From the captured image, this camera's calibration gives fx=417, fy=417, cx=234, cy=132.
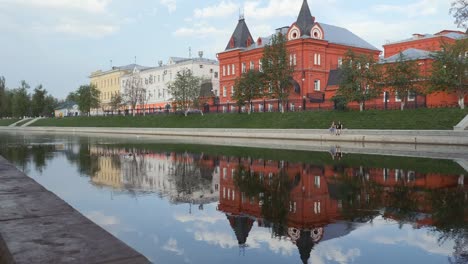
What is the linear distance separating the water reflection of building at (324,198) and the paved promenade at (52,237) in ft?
10.3

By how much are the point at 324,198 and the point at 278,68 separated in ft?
150

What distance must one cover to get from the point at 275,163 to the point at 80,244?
17.0 m

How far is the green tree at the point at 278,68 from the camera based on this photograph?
5644cm

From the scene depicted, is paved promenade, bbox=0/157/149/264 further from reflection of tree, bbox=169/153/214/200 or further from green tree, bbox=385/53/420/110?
green tree, bbox=385/53/420/110

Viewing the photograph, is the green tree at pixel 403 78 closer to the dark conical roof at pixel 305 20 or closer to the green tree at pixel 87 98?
the dark conical roof at pixel 305 20

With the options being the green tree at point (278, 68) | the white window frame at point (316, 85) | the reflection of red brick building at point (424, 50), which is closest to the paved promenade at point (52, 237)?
the reflection of red brick building at point (424, 50)

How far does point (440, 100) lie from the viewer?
163 feet

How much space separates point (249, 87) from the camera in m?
58.9

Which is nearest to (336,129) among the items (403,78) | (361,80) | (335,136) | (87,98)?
(335,136)

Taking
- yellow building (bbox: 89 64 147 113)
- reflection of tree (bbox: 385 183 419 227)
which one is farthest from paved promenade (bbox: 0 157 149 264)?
yellow building (bbox: 89 64 147 113)

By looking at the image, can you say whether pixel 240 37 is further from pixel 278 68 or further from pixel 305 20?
pixel 278 68

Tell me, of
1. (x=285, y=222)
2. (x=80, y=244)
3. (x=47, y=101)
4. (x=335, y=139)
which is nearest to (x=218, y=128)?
(x=335, y=139)

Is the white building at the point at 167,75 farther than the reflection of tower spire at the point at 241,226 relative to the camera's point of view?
Yes

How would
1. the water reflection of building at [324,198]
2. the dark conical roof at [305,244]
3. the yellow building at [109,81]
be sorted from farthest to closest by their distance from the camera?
the yellow building at [109,81] → the water reflection of building at [324,198] → the dark conical roof at [305,244]
